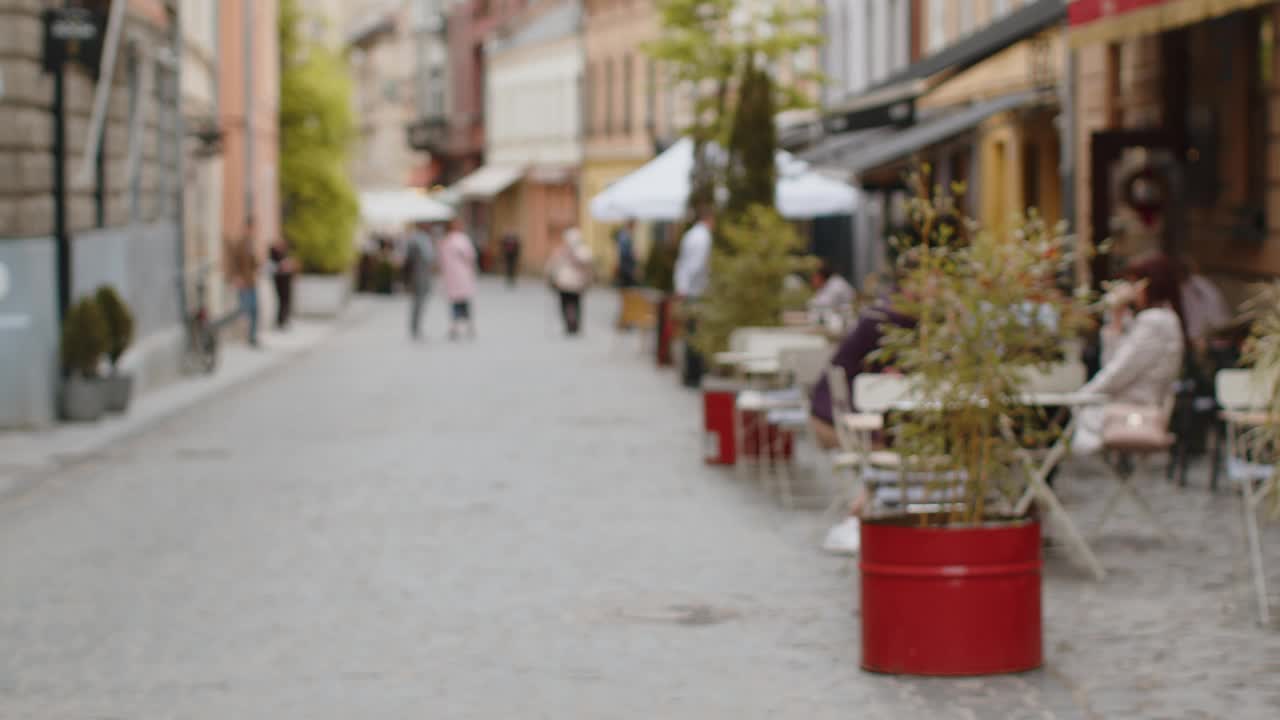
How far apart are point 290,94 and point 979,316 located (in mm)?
45487

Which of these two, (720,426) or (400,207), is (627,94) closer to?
(400,207)

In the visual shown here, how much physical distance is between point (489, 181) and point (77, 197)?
65600mm

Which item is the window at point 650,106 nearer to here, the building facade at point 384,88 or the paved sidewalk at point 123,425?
the paved sidewalk at point 123,425

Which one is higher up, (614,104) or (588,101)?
(588,101)

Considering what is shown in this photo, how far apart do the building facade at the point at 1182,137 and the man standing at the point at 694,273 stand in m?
3.85

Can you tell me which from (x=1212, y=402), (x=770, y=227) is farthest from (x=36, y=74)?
(x=1212, y=402)

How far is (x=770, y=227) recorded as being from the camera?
19938 mm

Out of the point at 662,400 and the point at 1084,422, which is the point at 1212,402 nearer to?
the point at 1084,422

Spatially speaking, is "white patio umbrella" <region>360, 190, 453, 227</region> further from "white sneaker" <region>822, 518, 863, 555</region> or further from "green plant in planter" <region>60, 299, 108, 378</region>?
"white sneaker" <region>822, 518, 863, 555</region>

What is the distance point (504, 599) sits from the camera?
10.5m

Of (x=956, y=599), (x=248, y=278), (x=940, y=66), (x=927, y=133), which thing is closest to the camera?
(x=956, y=599)

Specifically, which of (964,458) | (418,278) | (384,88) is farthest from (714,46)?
(384,88)

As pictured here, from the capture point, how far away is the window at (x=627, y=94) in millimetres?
72562

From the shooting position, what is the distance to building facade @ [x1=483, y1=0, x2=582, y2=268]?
80250 millimetres
